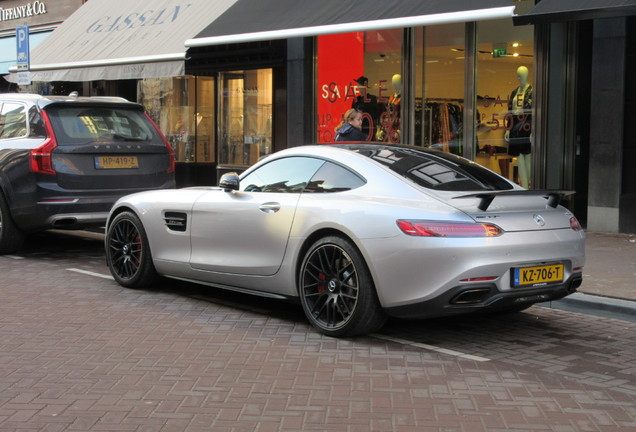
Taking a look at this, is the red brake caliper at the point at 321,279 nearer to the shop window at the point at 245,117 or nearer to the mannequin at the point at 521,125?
the mannequin at the point at 521,125

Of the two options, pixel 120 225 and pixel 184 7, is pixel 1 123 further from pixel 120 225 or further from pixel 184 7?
pixel 184 7

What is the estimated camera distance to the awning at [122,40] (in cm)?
1516

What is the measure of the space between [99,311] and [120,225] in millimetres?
1330

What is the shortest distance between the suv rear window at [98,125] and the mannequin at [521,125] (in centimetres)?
529

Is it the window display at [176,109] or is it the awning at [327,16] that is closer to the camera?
the awning at [327,16]

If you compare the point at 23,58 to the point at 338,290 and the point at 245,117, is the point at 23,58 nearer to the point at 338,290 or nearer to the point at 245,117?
the point at 245,117

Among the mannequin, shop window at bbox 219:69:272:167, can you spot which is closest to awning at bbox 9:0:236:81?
shop window at bbox 219:69:272:167

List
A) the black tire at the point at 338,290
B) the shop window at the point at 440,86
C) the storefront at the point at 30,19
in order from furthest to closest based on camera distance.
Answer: the storefront at the point at 30,19 < the shop window at the point at 440,86 < the black tire at the point at 338,290

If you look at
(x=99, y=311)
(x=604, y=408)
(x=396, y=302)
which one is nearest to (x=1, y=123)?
(x=99, y=311)

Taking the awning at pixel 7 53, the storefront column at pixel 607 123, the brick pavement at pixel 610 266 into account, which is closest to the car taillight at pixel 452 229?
the brick pavement at pixel 610 266

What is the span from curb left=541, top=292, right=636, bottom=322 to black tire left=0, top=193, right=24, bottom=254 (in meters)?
6.32

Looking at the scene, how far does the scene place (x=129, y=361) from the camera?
5.55m

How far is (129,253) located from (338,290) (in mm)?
2855

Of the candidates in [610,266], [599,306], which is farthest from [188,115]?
[599,306]
